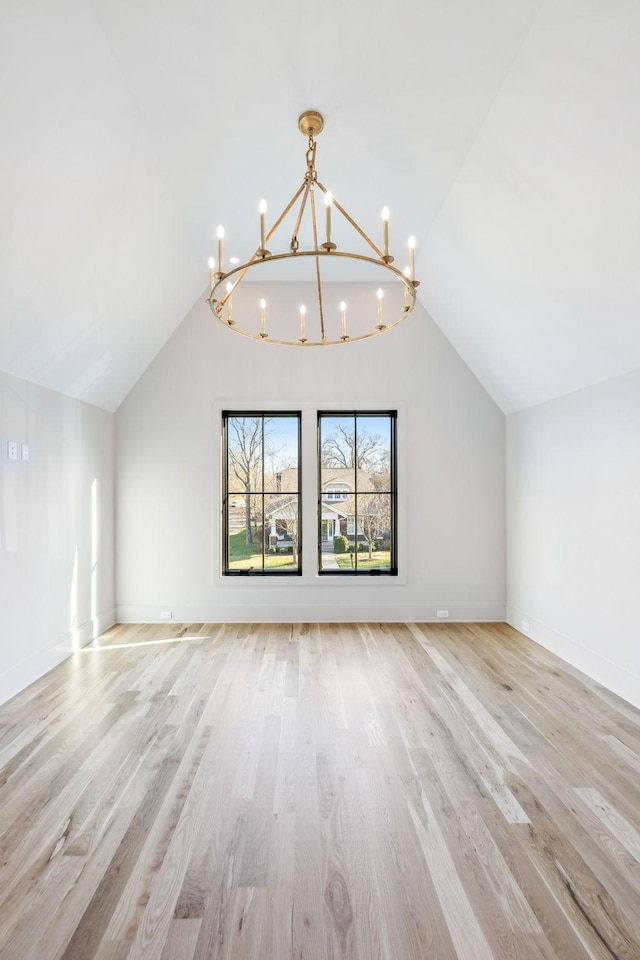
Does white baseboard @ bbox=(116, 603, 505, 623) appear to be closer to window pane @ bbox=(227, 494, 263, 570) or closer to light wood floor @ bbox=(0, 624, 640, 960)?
window pane @ bbox=(227, 494, 263, 570)

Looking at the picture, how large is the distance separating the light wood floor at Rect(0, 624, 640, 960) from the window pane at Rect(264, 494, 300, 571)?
1.60m

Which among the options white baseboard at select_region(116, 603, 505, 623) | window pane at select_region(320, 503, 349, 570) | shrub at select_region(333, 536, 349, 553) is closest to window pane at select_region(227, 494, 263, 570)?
white baseboard at select_region(116, 603, 505, 623)

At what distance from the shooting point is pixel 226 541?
16.8ft

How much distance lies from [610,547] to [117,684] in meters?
3.59

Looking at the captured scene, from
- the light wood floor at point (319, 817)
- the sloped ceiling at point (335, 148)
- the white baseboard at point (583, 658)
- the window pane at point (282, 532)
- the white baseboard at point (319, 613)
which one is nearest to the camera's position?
the light wood floor at point (319, 817)

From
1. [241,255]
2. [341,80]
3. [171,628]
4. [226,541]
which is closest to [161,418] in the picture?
[226,541]

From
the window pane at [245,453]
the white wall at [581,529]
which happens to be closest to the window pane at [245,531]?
the window pane at [245,453]

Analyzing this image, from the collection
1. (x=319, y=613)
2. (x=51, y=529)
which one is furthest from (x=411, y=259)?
(x=319, y=613)

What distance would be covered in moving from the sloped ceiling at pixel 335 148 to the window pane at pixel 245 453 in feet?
5.00

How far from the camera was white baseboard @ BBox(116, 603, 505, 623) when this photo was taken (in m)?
4.98

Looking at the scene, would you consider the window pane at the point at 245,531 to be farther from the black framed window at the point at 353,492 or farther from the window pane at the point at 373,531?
the window pane at the point at 373,531

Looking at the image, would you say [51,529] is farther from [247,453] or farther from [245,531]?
[247,453]

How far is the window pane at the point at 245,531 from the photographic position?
5129 millimetres

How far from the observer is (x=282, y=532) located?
16.9ft
